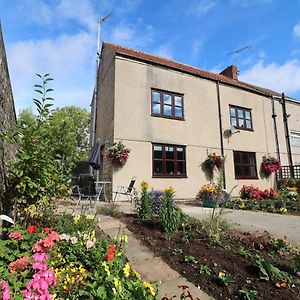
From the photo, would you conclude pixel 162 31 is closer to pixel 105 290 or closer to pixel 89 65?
pixel 89 65

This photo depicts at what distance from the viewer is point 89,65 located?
50.1ft

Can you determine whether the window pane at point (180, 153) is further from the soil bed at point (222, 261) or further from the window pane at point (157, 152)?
the soil bed at point (222, 261)

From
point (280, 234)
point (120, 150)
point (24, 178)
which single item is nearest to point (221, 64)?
point (120, 150)

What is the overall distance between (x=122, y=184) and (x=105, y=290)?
26.5ft

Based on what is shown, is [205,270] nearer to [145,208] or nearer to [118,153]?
[145,208]

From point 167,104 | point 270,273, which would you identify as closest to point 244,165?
point 167,104

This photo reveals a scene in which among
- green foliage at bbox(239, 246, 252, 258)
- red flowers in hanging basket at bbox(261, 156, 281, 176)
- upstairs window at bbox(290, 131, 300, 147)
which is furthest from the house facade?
green foliage at bbox(239, 246, 252, 258)

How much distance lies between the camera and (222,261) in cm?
306

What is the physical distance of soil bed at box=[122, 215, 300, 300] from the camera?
96.3 inches

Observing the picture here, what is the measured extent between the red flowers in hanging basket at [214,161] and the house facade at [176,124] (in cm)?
28

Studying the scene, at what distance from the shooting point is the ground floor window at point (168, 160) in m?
10.7

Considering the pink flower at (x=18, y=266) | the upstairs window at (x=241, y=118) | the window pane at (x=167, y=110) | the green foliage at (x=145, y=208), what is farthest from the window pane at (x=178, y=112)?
the pink flower at (x=18, y=266)

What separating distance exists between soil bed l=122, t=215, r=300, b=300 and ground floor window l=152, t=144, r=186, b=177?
6210 mm

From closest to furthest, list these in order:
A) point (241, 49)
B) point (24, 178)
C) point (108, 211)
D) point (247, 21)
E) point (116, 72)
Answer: point (24, 178), point (108, 211), point (247, 21), point (116, 72), point (241, 49)
